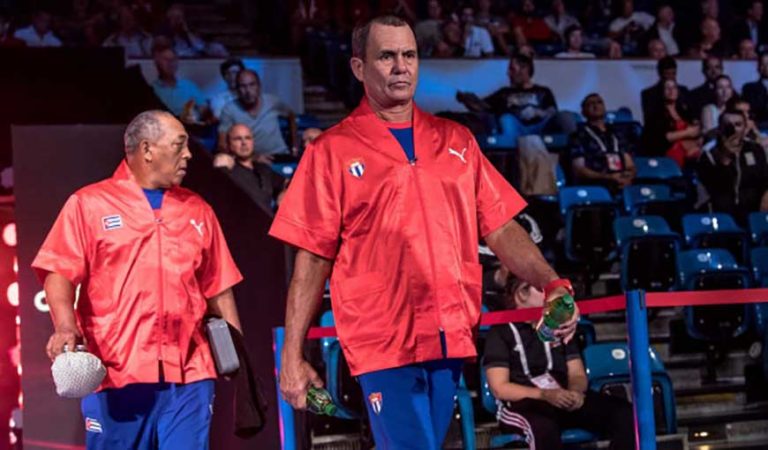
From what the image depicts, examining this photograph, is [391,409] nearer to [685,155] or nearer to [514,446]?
[514,446]

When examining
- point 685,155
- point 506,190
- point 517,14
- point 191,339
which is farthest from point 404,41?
point 517,14

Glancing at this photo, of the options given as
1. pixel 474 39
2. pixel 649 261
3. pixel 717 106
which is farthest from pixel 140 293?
pixel 474 39

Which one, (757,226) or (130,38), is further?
(130,38)

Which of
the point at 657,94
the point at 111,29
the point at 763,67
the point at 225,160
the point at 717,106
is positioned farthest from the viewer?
the point at 763,67

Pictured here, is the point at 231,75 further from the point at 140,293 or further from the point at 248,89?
the point at 140,293

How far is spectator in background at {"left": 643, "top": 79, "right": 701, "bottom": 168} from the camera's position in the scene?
38.0 ft

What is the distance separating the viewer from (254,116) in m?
10.4

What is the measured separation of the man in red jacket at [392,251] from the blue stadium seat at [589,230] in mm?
5606

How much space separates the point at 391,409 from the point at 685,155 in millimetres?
8569

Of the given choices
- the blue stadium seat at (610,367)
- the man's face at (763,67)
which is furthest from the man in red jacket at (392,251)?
the man's face at (763,67)

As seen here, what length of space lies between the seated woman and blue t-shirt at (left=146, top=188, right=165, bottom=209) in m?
2.28

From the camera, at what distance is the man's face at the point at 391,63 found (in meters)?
3.63

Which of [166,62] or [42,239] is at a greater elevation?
[166,62]

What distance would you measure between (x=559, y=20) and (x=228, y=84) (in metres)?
5.45
